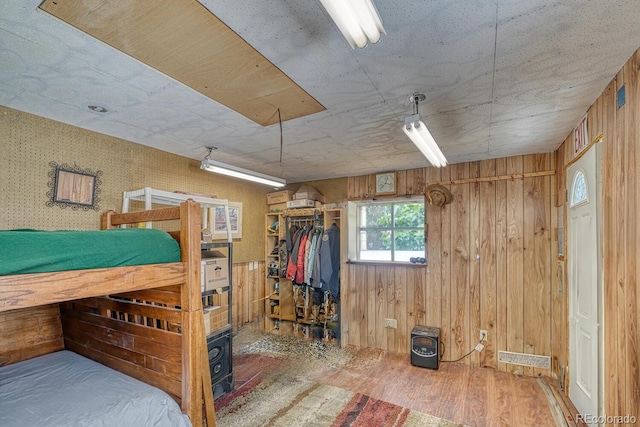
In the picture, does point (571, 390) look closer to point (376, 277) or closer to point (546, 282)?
point (546, 282)

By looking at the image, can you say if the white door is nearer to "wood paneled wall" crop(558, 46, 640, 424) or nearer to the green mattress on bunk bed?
"wood paneled wall" crop(558, 46, 640, 424)

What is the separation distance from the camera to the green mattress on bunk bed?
1145 millimetres

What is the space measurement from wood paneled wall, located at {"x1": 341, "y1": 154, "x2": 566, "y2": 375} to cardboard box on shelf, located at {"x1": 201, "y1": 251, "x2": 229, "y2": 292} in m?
1.96

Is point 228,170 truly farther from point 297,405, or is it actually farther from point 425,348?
point 425,348

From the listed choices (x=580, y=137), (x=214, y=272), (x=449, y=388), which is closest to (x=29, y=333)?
(x=214, y=272)

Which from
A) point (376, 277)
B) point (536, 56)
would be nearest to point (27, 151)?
point (536, 56)

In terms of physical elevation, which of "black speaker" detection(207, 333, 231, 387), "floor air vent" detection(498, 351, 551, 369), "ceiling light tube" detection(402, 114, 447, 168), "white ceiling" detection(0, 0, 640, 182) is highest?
"white ceiling" detection(0, 0, 640, 182)

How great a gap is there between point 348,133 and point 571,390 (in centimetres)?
299

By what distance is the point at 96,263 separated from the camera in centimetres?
135

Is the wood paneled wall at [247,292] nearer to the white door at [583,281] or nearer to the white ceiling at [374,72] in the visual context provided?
the white ceiling at [374,72]

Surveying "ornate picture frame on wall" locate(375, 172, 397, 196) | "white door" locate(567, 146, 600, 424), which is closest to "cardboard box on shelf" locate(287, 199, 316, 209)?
"ornate picture frame on wall" locate(375, 172, 397, 196)

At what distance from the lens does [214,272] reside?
2.90m

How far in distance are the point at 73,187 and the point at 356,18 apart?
2561mm

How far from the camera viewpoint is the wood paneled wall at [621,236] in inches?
59.1
